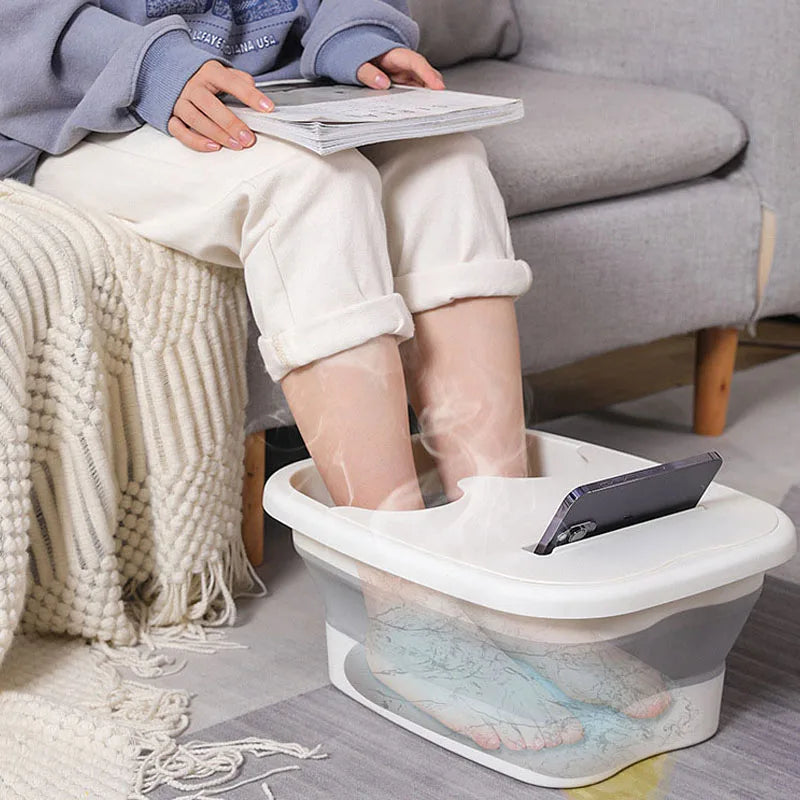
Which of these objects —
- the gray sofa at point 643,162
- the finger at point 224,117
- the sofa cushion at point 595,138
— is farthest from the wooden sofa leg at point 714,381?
the finger at point 224,117

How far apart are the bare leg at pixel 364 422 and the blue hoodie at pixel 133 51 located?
0.86ft

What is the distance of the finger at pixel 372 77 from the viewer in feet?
3.78

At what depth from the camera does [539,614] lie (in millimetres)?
800

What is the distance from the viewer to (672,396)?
1.79m

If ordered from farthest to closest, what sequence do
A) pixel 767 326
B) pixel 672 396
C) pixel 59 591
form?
1. pixel 767 326
2. pixel 672 396
3. pixel 59 591

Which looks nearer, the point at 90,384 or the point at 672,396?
the point at 90,384

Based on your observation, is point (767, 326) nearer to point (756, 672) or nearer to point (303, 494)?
point (756, 672)

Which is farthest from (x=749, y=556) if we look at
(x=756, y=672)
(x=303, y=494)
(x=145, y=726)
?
(x=145, y=726)

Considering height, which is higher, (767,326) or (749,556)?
(749,556)

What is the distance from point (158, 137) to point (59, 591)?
0.38 metres

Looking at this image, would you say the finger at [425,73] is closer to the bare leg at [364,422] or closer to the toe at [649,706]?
the bare leg at [364,422]

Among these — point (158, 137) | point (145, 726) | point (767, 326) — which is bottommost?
point (767, 326)

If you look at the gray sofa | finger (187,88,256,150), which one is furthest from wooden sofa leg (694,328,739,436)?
finger (187,88,256,150)

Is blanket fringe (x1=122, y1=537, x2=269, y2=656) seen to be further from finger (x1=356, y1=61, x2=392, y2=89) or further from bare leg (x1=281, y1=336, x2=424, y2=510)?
finger (x1=356, y1=61, x2=392, y2=89)
